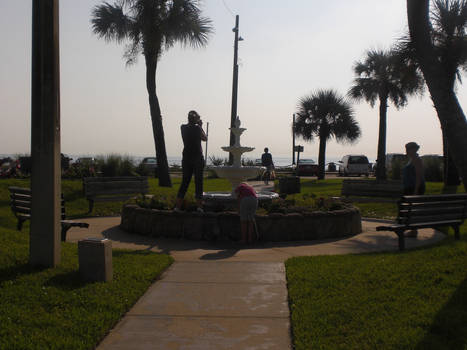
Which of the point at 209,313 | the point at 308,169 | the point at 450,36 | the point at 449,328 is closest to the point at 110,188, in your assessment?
the point at 209,313

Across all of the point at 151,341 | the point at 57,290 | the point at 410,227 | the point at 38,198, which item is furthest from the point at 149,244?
the point at 151,341

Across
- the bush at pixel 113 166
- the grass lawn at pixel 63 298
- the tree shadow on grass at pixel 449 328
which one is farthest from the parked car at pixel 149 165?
the tree shadow on grass at pixel 449 328

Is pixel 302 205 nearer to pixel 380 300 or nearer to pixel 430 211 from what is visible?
pixel 430 211

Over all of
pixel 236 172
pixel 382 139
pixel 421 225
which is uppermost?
pixel 382 139

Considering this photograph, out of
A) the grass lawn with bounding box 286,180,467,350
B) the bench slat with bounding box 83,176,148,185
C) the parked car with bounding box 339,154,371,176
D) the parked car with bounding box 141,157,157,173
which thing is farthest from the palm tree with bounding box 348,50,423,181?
the grass lawn with bounding box 286,180,467,350

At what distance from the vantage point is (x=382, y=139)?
30.6m

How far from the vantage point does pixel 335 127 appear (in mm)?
34875

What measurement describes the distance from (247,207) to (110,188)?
573 centimetres

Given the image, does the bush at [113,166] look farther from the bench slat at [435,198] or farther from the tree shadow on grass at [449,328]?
the tree shadow on grass at [449,328]

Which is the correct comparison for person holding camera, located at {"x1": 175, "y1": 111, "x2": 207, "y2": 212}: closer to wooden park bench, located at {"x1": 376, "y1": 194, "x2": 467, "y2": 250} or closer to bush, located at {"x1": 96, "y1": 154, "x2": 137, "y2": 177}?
wooden park bench, located at {"x1": 376, "y1": 194, "x2": 467, "y2": 250}

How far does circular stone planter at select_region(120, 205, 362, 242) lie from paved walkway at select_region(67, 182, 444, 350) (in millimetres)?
205

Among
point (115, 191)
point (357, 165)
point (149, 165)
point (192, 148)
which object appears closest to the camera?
point (192, 148)

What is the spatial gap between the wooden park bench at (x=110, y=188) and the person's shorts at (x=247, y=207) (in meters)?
5.48

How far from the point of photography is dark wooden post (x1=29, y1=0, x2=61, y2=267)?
5.71 meters
